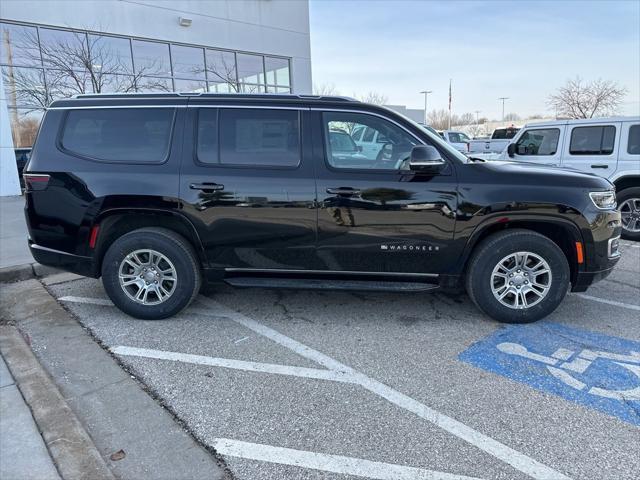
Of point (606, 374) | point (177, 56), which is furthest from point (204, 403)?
point (177, 56)

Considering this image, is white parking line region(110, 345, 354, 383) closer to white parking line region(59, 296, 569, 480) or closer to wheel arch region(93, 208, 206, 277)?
white parking line region(59, 296, 569, 480)

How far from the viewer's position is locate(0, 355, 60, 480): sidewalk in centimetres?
230

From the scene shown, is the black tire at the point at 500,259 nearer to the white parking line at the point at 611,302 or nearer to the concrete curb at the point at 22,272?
the white parking line at the point at 611,302

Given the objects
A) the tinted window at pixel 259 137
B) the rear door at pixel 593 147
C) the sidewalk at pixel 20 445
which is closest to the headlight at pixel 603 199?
the tinted window at pixel 259 137

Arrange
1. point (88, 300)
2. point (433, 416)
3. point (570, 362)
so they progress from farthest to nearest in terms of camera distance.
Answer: point (88, 300), point (570, 362), point (433, 416)

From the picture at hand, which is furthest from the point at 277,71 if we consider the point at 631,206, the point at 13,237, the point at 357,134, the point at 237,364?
the point at 237,364

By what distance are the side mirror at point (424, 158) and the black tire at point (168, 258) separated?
216cm

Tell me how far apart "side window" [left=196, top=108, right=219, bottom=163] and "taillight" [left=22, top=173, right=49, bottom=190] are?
1.44m

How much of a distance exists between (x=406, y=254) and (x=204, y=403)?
210 centimetres

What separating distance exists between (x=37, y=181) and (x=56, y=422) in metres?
2.44

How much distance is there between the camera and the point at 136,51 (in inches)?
570

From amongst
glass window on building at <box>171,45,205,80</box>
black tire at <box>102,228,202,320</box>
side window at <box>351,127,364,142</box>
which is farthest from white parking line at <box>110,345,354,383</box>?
glass window on building at <box>171,45,205,80</box>

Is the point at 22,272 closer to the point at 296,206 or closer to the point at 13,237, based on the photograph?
the point at 13,237

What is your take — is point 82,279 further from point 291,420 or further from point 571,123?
point 571,123
